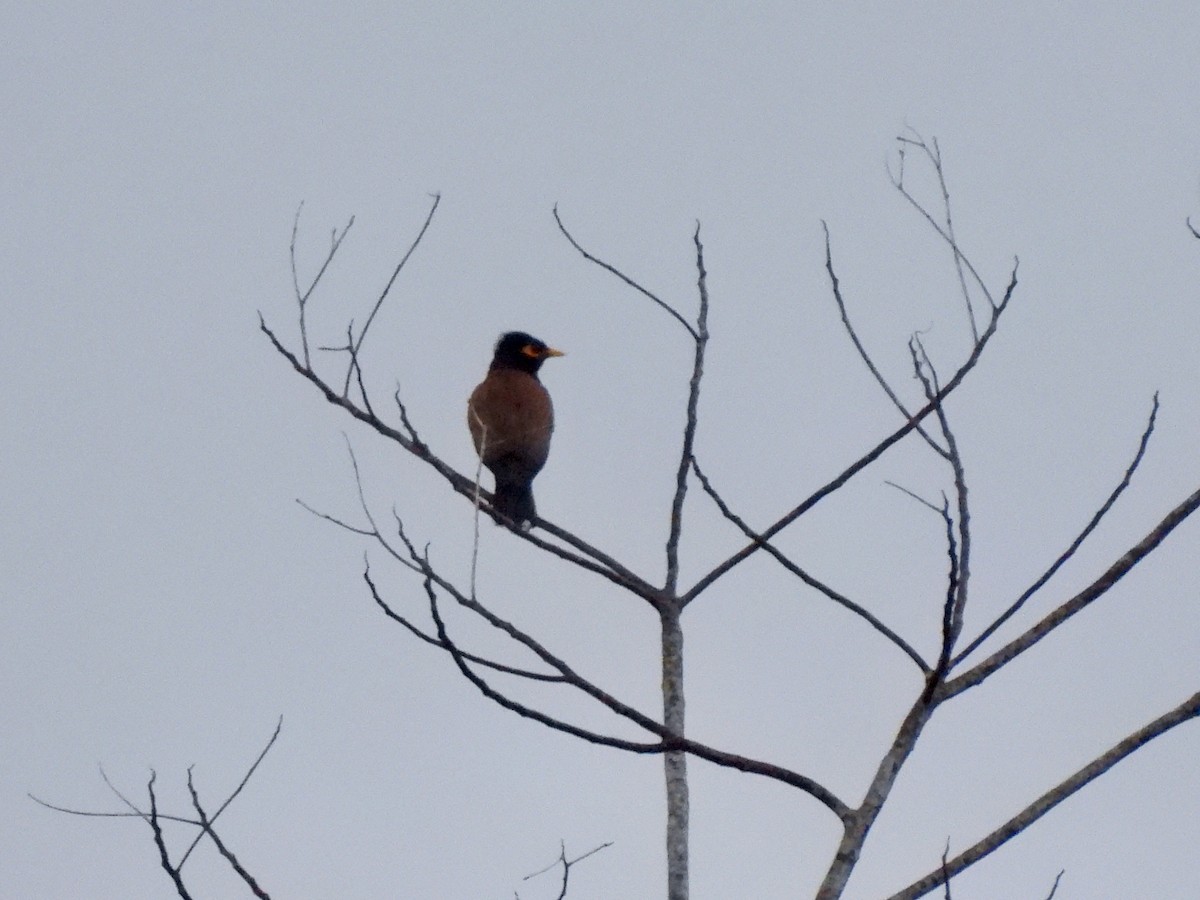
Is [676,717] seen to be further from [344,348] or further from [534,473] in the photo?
[534,473]

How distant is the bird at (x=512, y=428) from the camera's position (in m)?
7.44

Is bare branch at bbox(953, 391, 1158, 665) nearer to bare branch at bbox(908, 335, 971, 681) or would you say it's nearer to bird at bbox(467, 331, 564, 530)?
bare branch at bbox(908, 335, 971, 681)

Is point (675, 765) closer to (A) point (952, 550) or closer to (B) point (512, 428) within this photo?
(A) point (952, 550)

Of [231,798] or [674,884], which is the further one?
[231,798]

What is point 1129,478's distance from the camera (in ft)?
9.28

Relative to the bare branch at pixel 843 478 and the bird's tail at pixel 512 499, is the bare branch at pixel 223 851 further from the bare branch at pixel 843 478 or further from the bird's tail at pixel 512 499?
the bird's tail at pixel 512 499

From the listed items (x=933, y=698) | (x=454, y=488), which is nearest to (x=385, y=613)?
(x=933, y=698)

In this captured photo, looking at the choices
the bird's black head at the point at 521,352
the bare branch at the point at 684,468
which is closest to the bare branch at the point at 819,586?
the bare branch at the point at 684,468

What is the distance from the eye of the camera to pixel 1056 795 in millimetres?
2520

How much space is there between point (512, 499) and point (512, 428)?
72 cm

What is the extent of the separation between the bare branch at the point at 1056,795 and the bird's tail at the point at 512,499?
455 cm

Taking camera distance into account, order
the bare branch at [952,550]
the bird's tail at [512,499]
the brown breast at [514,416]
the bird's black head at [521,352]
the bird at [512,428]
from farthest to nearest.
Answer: the bird's black head at [521,352]
the brown breast at [514,416]
the bird at [512,428]
the bird's tail at [512,499]
the bare branch at [952,550]

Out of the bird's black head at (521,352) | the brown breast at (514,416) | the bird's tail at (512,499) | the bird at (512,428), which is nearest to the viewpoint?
the bird's tail at (512,499)

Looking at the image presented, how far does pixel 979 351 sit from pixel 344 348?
1935mm
